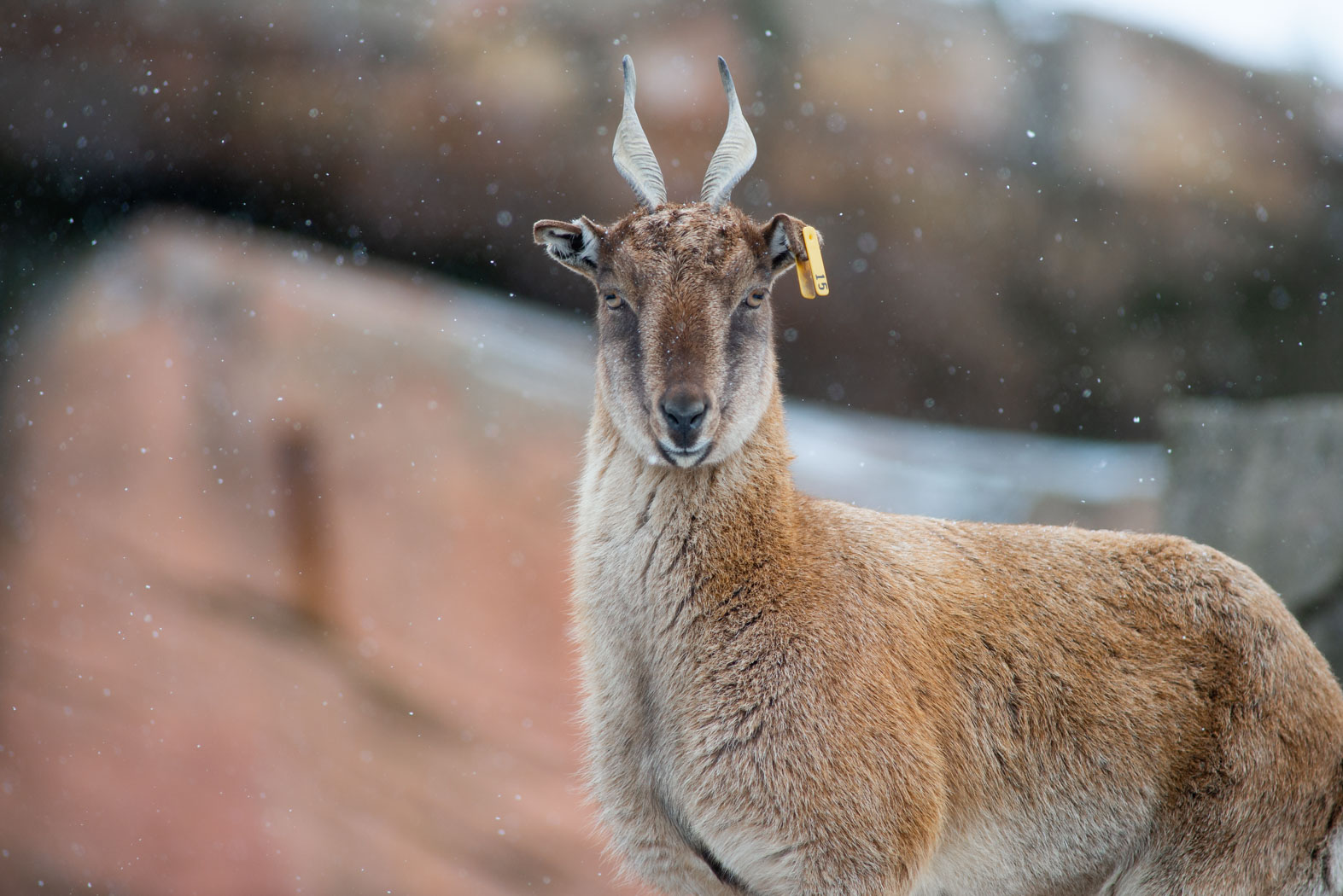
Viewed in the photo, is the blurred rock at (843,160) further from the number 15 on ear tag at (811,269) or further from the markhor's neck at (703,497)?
the markhor's neck at (703,497)

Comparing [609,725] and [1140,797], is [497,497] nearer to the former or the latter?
[609,725]

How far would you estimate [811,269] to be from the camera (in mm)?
3789

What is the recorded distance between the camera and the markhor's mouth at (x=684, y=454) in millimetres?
3500

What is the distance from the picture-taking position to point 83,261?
30.5 feet

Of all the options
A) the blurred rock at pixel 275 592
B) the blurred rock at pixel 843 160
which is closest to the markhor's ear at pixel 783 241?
the blurred rock at pixel 275 592

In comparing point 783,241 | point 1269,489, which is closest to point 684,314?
point 783,241

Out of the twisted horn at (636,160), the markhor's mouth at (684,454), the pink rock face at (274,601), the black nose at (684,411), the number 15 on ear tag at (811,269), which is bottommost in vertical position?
the pink rock face at (274,601)

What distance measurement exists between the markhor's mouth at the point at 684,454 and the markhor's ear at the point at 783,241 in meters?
0.80

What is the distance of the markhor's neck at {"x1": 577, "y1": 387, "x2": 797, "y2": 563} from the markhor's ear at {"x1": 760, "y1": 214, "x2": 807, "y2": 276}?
0.62 m

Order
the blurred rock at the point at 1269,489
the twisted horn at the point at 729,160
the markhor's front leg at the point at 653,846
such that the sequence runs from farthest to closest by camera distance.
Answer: the blurred rock at the point at 1269,489, the twisted horn at the point at 729,160, the markhor's front leg at the point at 653,846

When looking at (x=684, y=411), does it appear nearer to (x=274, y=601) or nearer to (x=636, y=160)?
(x=636, y=160)

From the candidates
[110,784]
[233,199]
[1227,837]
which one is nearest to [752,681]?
[1227,837]

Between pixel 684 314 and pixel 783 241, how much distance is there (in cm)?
52

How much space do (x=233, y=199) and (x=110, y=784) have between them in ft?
17.0
